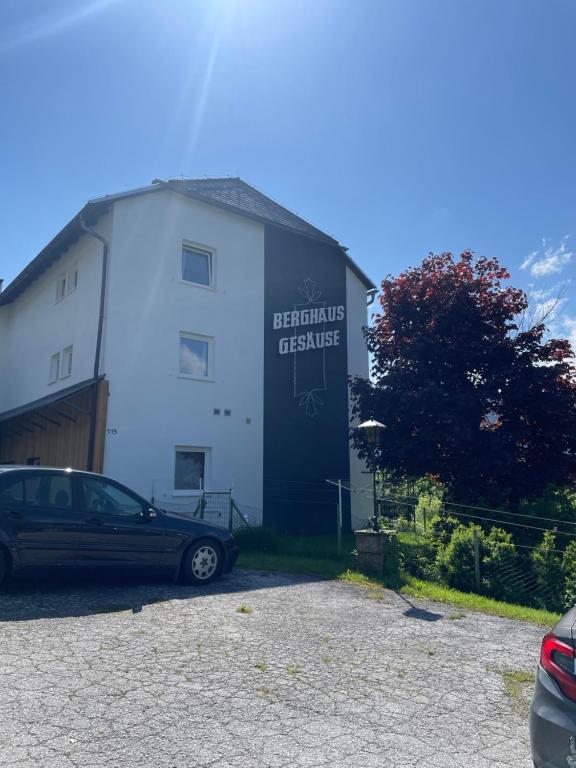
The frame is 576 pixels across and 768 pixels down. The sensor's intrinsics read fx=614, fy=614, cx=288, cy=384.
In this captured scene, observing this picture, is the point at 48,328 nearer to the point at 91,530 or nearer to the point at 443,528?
the point at 91,530

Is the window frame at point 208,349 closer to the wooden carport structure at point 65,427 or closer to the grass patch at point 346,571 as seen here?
the wooden carport structure at point 65,427

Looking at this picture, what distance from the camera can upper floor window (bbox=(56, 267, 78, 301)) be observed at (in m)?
16.8

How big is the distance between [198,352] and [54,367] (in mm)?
5018

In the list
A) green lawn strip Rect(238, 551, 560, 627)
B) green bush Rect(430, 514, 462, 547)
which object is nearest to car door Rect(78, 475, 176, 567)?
green lawn strip Rect(238, 551, 560, 627)

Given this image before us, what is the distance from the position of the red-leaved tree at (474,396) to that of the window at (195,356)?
4.08 m

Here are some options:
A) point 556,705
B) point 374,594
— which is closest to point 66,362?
point 374,594

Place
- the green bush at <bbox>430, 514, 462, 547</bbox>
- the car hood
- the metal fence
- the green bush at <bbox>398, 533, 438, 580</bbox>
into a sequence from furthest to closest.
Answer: the metal fence → the green bush at <bbox>430, 514, 462, 547</bbox> → the green bush at <bbox>398, 533, 438, 580</bbox> → the car hood

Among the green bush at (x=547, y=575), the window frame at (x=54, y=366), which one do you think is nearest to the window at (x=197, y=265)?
the window frame at (x=54, y=366)

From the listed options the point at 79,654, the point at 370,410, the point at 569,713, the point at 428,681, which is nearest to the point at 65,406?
the point at 370,410

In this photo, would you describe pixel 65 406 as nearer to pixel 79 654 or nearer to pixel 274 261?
pixel 274 261

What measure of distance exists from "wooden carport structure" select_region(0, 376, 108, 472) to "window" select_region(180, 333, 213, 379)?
231 cm

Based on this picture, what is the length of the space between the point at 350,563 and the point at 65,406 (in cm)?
794

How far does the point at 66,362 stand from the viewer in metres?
16.8

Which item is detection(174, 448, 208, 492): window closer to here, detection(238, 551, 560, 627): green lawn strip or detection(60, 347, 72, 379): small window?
detection(238, 551, 560, 627): green lawn strip
